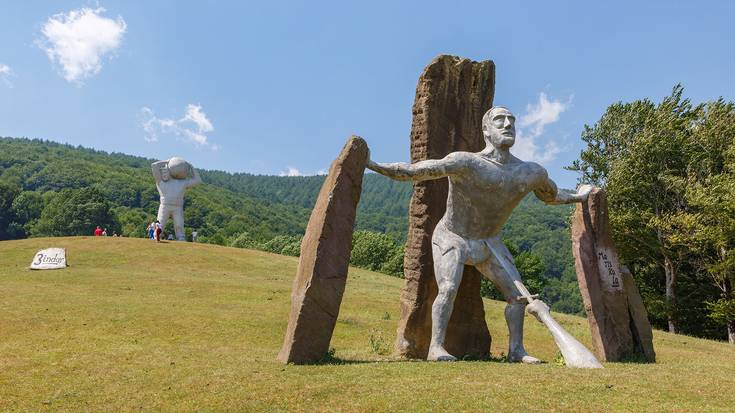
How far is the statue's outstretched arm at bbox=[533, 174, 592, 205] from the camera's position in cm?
1054

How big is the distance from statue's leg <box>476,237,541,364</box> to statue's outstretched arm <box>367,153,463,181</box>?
5.64ft

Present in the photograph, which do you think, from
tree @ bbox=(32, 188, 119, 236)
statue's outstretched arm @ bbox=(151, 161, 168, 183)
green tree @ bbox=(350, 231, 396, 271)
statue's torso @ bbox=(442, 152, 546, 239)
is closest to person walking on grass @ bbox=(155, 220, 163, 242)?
statue's outstretched arm @ bbox=(151, 161, 168, 183)

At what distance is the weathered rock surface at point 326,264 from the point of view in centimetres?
846

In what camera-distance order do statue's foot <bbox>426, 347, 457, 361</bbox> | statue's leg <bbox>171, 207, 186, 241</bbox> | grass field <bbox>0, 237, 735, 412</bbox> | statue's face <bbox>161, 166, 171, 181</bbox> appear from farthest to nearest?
statue's leg <bbox>171, 207, 186, 241</bbox>, statue's face <bbox>161, 166, 171, 181</bbox>, statue's foot <bbox>426, 347, 457, 361</bbox>, grass field <bbox>0, 237, 735, 412</bbox>

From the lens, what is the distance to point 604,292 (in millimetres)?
11148

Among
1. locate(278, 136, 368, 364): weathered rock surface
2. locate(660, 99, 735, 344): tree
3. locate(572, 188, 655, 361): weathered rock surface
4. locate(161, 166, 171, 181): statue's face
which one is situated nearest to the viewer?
locate(278, 136, 368, 364): weathered rock surface

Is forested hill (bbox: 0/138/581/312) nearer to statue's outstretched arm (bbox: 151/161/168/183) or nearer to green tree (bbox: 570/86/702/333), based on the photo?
green tree (bbox: 570/86/702/333)

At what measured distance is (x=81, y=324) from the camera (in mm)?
13359

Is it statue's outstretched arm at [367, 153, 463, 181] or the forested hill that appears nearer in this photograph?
statue's outstretched arm at [367, 153, 463, 181]

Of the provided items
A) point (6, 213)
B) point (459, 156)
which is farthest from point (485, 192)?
point (6, 213)

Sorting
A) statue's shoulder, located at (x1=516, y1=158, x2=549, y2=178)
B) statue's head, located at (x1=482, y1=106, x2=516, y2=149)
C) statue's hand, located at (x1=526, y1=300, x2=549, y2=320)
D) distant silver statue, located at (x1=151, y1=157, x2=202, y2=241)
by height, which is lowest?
statue's hand, located at (x1=526, y1=300, x2=549, y2=320)

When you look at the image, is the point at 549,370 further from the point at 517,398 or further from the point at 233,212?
the point at 233,212

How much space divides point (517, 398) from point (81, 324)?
11.2 meters

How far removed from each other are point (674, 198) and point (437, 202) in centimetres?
2179
